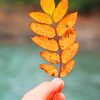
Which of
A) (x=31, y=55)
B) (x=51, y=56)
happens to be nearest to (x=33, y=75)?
(x=31, y=55)

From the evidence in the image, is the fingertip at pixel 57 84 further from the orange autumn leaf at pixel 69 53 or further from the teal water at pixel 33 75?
the teal water at pixel 33 75

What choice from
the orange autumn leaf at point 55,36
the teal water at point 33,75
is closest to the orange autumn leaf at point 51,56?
the orange autumn leaf at point 55,36

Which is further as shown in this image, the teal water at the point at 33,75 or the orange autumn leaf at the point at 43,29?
the teal water at the point at 33,75

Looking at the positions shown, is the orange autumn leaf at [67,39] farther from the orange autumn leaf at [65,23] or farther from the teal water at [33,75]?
the teal water at [33,75]

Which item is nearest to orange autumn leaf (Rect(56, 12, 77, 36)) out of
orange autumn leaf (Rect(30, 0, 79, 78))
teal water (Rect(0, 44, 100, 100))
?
orange autumn leaf (Rect(30, 0, 79, 78))

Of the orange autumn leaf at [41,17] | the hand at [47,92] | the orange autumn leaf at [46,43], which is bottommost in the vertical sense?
the hand at [47,92]

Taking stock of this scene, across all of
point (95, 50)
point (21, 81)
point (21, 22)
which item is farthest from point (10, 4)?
point (21, 81)

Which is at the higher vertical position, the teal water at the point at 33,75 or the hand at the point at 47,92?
the teal water at the point at 33,75
